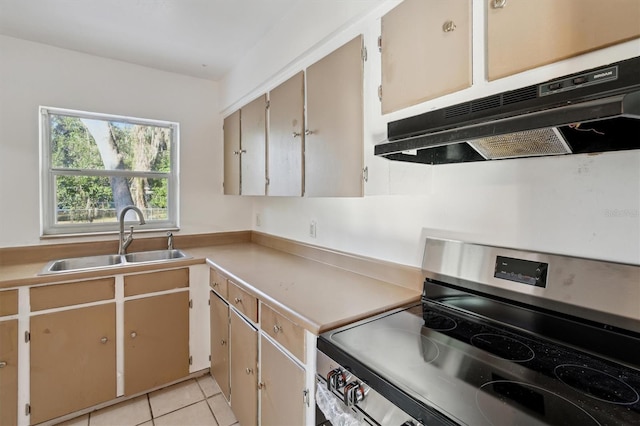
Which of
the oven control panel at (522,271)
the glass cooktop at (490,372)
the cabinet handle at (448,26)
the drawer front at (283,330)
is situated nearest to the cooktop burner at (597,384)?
the glass cooktop at (490,372)

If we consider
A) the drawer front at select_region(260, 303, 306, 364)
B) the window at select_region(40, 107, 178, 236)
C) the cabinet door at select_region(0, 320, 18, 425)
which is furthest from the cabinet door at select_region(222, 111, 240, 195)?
the cabinet door at select_region(0, 320, 18, 425)

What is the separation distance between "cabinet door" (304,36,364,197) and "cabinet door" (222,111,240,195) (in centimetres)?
104

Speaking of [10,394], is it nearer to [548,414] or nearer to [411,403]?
[411,403]

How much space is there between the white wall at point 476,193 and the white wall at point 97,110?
101 centimetres

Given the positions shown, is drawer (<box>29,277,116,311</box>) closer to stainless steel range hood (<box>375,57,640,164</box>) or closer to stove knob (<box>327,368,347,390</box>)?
stove knob (<box>327,368,347,390</box>)

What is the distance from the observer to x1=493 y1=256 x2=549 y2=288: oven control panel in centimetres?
100

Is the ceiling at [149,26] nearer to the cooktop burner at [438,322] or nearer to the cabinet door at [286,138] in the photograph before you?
the cabinet door at [286,138]

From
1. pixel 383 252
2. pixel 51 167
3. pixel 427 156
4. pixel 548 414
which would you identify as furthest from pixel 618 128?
pixel 51 167

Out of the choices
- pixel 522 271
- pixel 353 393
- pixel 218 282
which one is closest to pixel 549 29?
pixel 522 271

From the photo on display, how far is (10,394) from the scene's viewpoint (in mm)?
1685

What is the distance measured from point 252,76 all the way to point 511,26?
1741 millimetres

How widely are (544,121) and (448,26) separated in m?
0.51

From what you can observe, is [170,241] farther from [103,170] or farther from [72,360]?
[72,360]

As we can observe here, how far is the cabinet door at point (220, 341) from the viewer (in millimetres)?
1889
